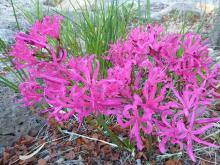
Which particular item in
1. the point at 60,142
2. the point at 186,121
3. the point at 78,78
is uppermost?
the point at 78,78

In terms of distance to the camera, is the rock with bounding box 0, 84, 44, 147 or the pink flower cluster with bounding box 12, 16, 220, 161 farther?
the rock with bounding box 0, 84, 44, 147

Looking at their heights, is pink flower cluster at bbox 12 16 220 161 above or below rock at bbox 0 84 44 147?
above

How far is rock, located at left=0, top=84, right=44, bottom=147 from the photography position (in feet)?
6.35

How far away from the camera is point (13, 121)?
1956 millimetres

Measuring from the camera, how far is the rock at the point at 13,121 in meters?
1.94

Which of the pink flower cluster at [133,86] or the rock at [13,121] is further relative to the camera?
the rock at [13,121]

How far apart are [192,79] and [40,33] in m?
0.55

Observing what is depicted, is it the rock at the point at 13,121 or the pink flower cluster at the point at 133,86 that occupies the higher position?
the pink flower cluster at the point at 133,86

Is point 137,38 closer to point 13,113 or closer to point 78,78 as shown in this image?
point 78,78

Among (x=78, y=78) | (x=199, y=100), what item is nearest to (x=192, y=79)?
(x=199, y=100)

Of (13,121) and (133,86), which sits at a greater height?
(133,86)

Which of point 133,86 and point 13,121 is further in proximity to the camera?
point 13,121

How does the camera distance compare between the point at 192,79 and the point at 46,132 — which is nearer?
the point at 192,79

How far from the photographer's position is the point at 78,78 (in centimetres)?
110
